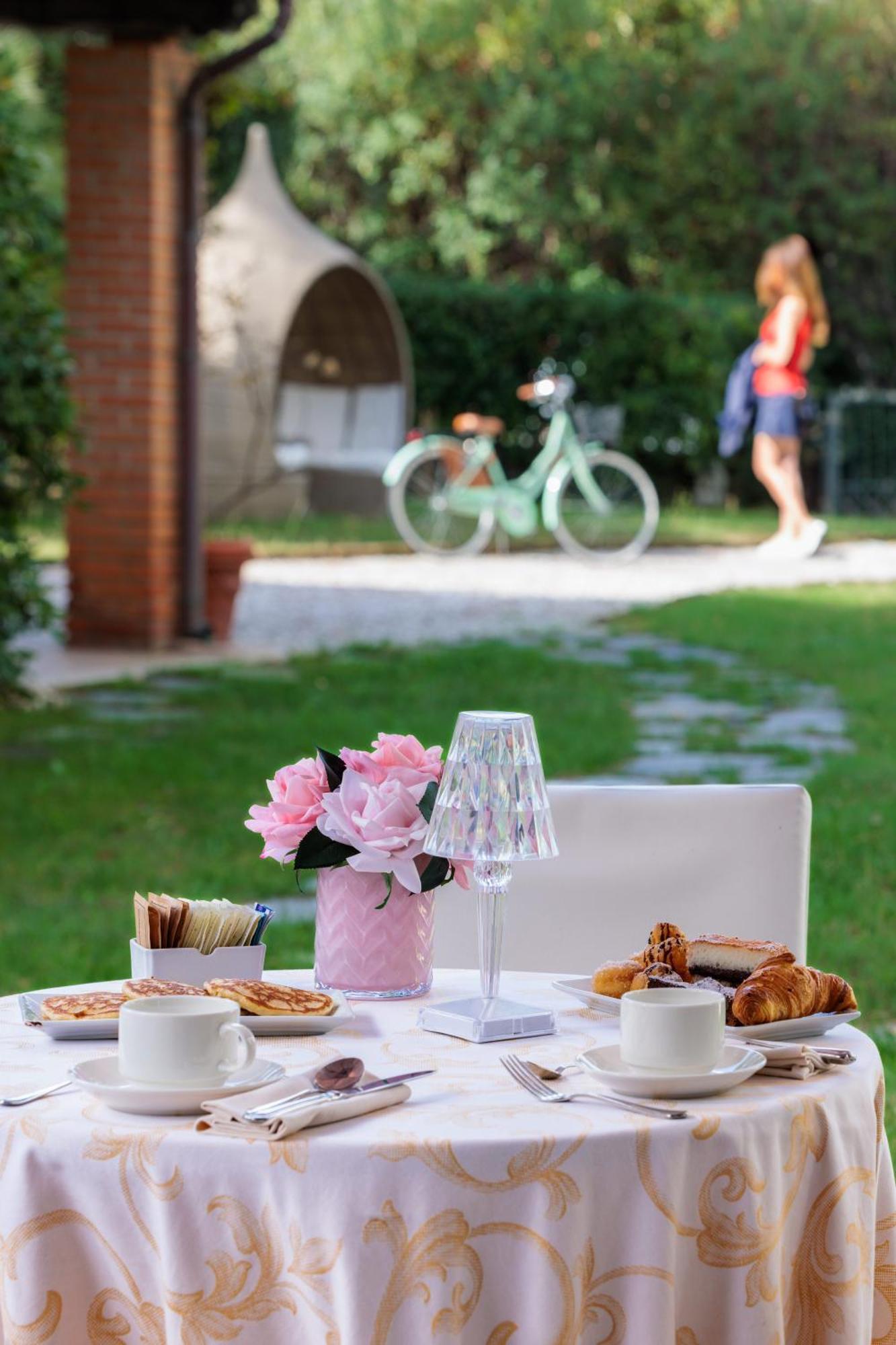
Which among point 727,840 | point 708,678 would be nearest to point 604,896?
point 727,840

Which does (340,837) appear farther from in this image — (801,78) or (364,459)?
(801,78)

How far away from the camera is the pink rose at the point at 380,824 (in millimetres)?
1945

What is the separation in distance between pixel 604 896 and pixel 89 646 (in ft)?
24.0

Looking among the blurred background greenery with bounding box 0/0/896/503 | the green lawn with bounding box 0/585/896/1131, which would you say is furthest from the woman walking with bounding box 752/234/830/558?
the blurred background greenery with bounding box 0/0/896/503

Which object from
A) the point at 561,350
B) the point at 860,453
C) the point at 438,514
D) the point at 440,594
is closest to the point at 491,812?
the point at 440,594

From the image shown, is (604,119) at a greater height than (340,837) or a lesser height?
greater

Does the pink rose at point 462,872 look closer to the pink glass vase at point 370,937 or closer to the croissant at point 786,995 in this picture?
the pink glass vase at point 370,937

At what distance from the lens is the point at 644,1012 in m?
1.72

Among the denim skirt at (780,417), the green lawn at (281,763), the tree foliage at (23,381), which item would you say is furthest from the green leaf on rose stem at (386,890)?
the denim skirt at (780,417)

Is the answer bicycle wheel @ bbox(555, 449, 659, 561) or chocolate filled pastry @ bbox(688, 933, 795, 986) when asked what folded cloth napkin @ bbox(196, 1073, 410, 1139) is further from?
bicycle wheel @ bbox(555, 449, 659, 561)

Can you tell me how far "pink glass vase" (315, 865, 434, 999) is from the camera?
201 cm

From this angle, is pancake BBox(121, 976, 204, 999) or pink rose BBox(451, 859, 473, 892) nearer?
pancake BBox(121, 976, 204, 999)

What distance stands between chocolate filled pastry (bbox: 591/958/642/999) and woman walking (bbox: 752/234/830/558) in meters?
12.4

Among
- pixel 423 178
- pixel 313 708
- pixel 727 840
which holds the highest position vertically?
pixel 423 178
